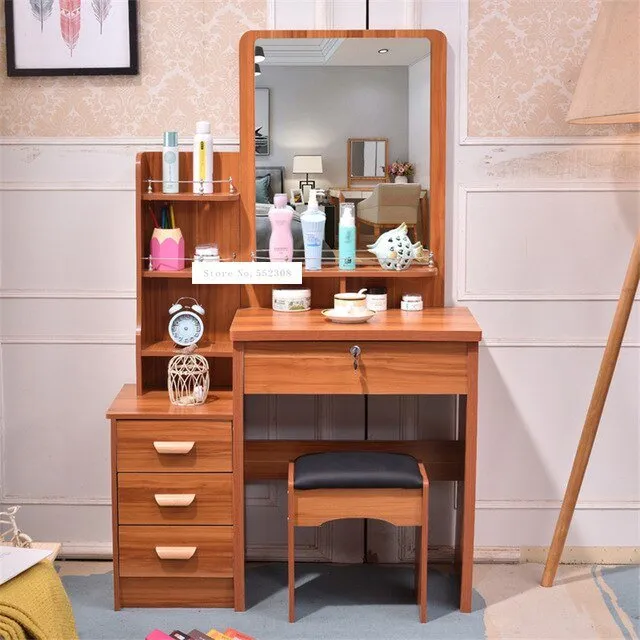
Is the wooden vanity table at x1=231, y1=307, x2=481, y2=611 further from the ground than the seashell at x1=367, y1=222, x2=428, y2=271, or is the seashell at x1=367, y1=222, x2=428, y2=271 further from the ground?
the seashell at x1=367, y1=222, x2=428, y2=271

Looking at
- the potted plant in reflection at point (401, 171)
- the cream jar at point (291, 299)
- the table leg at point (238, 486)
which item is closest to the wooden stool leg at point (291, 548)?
the table leg at point (238, 486)

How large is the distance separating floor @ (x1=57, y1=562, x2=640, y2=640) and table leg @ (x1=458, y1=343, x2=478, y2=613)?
0.31ft

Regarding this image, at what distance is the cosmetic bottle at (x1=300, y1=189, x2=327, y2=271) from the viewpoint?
2.93m

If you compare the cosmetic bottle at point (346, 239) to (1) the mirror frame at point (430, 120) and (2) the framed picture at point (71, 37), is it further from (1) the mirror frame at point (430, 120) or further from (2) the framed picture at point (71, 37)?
(2) the framed picture at point (71, 37)

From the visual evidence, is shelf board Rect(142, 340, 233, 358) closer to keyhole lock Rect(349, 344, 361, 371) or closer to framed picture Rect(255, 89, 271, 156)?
keyhole lock Rect(349, 344, 361, 371)

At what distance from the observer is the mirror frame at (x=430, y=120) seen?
2939mm

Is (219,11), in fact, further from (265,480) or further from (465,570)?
(465,570)

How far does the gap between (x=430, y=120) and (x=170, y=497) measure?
1.39m

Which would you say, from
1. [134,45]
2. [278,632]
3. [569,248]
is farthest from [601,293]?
[134,45]

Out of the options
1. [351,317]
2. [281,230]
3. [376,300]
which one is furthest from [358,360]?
[281,230]

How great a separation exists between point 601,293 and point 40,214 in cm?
182

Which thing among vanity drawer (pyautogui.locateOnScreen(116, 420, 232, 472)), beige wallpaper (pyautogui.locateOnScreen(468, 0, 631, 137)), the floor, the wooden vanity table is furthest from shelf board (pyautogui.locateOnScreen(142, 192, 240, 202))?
the floor

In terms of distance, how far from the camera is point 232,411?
2.79 meters

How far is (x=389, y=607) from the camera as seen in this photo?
287cm
